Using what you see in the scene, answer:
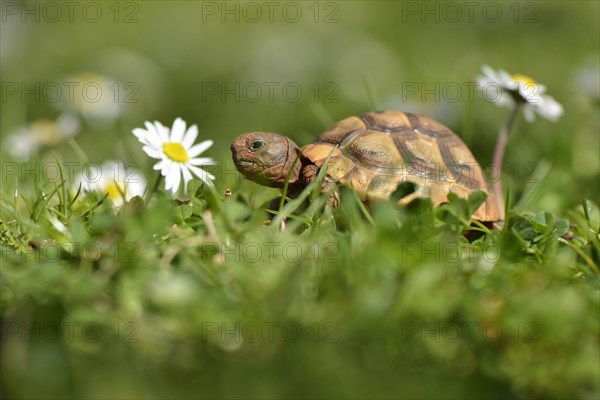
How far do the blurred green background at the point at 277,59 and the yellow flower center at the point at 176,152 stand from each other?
1989 mm

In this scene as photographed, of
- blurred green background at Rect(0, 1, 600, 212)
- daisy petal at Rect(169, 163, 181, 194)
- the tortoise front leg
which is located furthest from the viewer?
blurred green background at Rect(0, 1, 600, 212)

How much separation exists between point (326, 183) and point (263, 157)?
213 mm

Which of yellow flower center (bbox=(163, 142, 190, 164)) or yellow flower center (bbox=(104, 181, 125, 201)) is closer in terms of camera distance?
yellow flower center (bbox=(163, 142, 190, 164))

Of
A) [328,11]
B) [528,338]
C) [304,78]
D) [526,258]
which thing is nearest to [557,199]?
[526,258]

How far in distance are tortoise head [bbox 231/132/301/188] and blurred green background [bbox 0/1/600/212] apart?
2.13m

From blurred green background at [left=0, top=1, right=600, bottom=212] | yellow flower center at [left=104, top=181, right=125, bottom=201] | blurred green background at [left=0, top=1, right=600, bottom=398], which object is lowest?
blurred green background at [left=0, top=1, right=600, bottom=212]

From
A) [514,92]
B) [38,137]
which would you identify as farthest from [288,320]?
[38,137]

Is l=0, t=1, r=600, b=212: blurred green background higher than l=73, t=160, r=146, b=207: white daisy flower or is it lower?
lower

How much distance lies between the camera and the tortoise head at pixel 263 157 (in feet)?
7.88

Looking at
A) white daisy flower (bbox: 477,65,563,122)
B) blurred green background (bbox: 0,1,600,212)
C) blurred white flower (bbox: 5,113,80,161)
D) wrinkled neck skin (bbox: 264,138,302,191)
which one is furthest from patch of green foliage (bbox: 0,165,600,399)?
blurred green background (bbox: 0,1,600,212)

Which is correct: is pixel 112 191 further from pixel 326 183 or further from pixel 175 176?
pixel 326 183

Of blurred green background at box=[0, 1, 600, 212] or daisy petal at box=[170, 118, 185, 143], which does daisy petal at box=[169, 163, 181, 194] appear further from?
blurred green background at box=[0, 1, 600, 212]

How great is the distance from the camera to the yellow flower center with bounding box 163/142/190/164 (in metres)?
2.59

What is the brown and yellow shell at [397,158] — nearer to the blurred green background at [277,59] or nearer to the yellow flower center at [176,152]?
the yellow flower center at [176,152]
